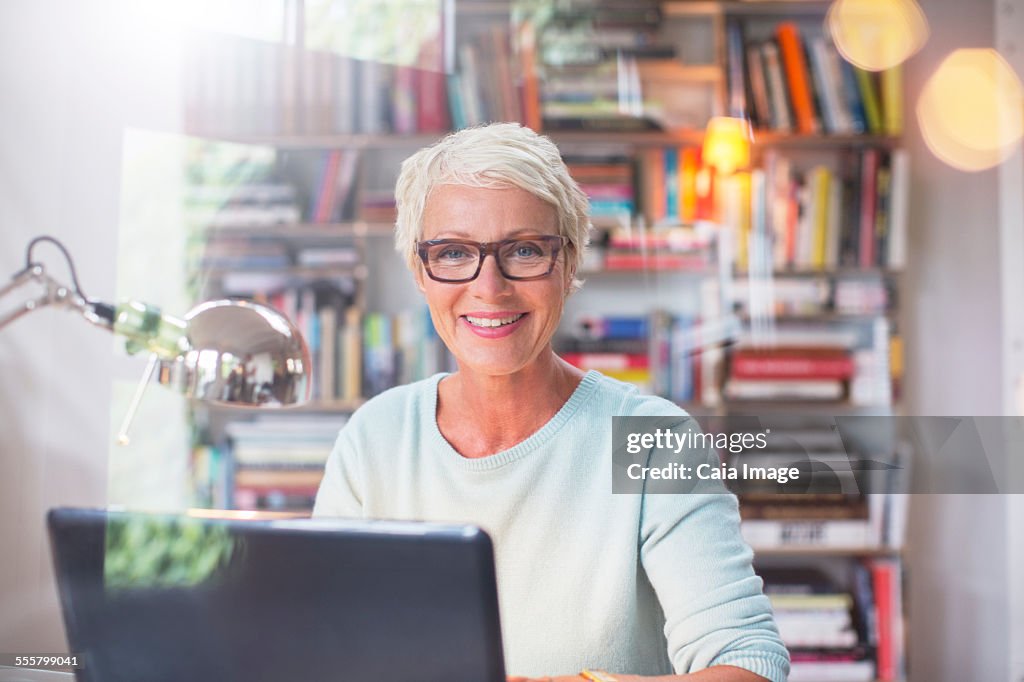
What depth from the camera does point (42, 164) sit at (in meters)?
1.50

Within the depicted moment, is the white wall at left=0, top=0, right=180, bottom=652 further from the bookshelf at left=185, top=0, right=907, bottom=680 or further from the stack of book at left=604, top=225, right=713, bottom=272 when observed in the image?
the stack of book at left=604, top=225, right=713, bottom=272

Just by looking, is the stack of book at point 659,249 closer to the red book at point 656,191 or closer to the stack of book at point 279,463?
the red book at point 656,191

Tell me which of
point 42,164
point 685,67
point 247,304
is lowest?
point 247,304

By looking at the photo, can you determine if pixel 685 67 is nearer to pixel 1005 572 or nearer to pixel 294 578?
pixel 1005 572

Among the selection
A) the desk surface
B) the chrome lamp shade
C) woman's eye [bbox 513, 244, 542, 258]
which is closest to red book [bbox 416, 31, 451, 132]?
woman's eye [bbox 513, 244, 542, 258]

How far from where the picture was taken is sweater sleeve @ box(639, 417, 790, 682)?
85cm

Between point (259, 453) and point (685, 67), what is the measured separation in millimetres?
1455

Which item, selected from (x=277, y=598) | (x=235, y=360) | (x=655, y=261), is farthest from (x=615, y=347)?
(x=277, y=598)

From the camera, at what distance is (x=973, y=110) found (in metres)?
2.33

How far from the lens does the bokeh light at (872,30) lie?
91.3 inches

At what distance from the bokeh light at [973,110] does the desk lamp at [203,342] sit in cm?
203

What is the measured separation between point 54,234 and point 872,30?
6.37 feet

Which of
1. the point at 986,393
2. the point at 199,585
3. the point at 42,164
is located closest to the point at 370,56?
the point at 42,164

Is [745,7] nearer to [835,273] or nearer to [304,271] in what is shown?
[835,273]
